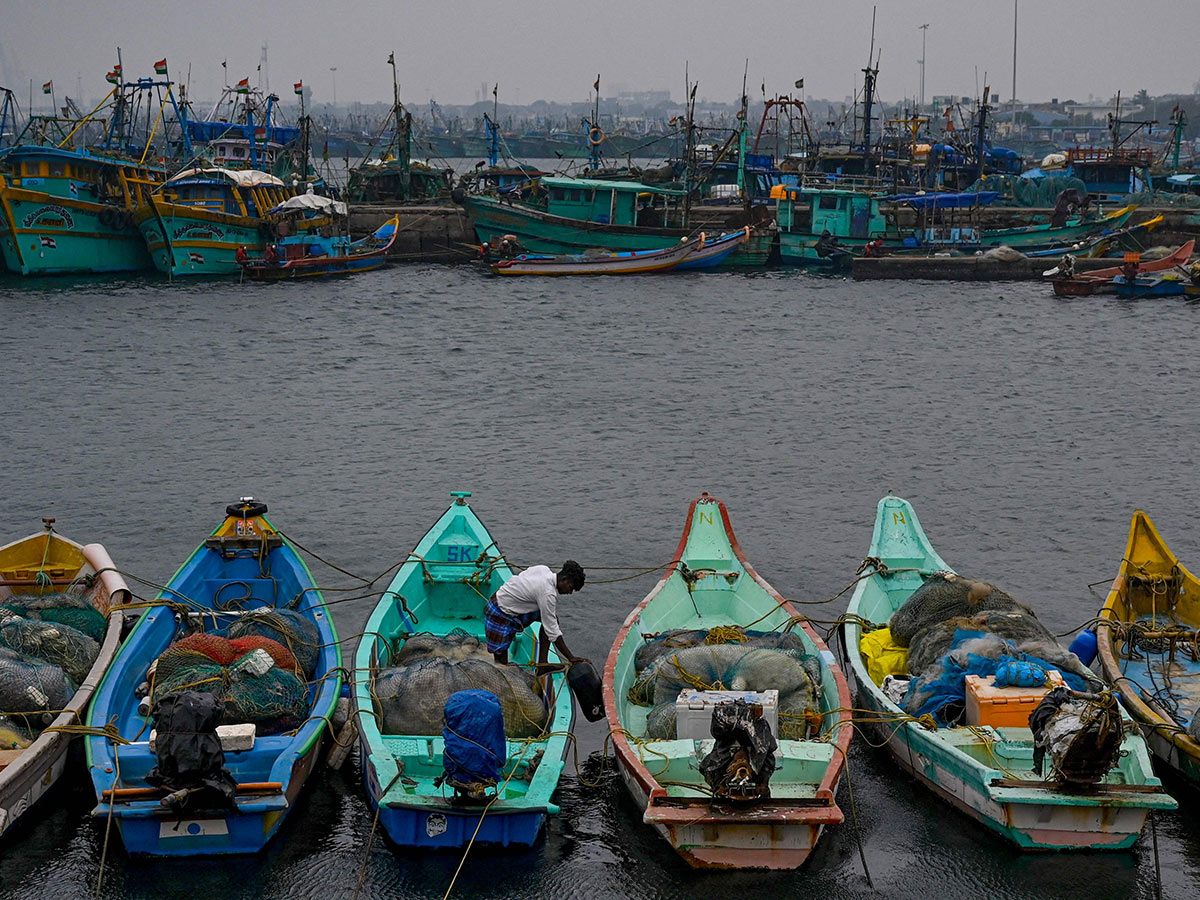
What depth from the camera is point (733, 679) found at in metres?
10.1

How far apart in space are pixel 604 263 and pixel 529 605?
1626 inches

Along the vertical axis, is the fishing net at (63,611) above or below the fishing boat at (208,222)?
below

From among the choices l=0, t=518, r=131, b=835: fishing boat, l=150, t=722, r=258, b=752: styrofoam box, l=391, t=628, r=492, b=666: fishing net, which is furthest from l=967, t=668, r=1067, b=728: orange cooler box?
l=0, t=518, r=131, b=835: fishing boat

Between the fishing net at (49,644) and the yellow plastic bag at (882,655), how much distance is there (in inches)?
269

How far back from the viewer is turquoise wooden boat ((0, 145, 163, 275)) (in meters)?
45.6

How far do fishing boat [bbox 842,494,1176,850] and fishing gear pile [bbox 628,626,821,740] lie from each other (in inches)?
22.7

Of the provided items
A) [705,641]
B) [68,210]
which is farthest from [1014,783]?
[68,210]

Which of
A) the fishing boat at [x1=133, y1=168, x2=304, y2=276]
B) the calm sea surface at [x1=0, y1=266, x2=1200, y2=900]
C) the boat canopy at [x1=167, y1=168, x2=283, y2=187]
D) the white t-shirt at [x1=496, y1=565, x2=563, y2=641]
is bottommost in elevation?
the calm sea surface at [x1=0, y1=266, x2=1200, y2=900]

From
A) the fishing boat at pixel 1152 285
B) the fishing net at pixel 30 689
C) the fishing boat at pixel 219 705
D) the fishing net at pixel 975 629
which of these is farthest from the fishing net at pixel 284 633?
the fishing boat at pixel 1152 285

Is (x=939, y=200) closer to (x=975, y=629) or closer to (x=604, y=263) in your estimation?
(x=604, y=263)

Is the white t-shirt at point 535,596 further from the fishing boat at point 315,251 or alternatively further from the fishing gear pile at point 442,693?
the fishing boat at point 315,251

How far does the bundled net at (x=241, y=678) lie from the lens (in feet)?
31.7

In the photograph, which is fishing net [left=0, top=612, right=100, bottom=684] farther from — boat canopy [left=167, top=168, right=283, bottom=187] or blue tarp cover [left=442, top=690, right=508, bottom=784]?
boat canopy [left=167, top=168, right=283, bottom=187]

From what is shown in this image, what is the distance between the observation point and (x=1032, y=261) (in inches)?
1954
